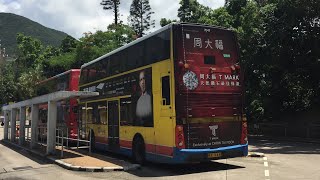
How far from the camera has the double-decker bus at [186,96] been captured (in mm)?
12203

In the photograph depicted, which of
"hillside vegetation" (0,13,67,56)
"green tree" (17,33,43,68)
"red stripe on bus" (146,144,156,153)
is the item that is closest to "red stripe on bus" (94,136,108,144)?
"red stripe on bus" (146,144,156,153)

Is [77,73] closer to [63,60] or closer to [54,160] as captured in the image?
[54,160]

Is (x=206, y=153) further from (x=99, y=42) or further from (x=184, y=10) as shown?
(x=99, y=42)

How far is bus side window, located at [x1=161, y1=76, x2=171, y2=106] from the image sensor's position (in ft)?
40.7

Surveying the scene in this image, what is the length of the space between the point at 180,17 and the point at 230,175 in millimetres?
32950

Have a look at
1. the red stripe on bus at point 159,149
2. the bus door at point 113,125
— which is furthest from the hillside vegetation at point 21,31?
the red stripe on bus at point 159,149

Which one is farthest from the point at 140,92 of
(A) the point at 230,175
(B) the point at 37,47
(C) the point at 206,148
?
(B) the point at 37,47

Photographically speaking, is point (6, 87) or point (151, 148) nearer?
point (151, 148)

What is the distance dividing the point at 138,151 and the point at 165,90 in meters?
3.00

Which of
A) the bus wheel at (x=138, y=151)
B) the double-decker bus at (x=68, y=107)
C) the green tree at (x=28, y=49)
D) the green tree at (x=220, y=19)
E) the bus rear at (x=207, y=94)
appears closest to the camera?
the bus rear at (x=207, y=94)

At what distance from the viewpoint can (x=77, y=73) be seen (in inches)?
920

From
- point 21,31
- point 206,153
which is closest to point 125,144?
point 206,153

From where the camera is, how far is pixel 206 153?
12.3 metres

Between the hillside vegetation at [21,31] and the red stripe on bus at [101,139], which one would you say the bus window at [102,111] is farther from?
the hillside vegetation at [21,31]
